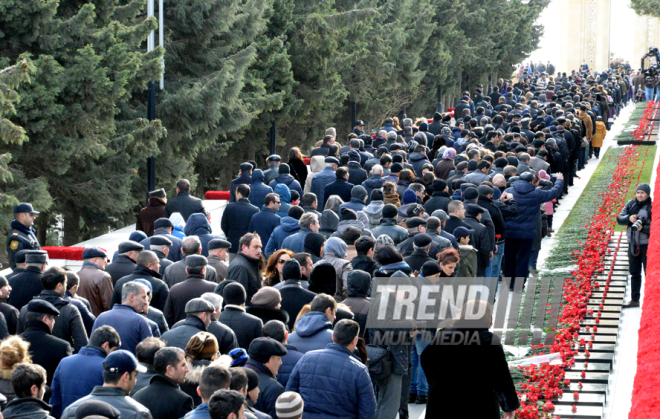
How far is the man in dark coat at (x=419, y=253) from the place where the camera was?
10.1m

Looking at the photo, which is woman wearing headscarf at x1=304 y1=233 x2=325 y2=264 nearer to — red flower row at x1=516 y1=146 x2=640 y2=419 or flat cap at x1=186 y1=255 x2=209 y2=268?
flat cap at x1=186 y1=255 x2=209 y2=268

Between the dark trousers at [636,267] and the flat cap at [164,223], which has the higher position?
the flat cap at [164,223]

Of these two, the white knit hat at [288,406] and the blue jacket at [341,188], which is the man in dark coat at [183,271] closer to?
the white knit hat at [288,406]

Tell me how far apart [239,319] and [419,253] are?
113 inches

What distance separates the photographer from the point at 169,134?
20172 millimetres

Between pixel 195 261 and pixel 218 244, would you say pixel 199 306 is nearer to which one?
pixel 195 261

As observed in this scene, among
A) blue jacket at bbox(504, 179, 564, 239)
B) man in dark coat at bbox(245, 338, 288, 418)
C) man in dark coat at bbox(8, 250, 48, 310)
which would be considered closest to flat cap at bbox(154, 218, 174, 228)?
man in dark coat at bbox(8, 250, 48, 310)

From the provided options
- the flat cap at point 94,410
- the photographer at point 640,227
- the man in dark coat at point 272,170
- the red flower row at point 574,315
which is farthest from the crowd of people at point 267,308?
the red flower row at point 574,315

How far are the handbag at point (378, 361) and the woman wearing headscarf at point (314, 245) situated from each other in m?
1.68

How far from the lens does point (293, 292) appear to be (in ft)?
28.7

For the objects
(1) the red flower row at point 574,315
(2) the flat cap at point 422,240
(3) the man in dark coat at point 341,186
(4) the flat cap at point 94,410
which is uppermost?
(4) the flat cap at point 94,410

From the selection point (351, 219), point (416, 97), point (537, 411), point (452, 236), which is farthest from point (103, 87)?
point (416, 97)

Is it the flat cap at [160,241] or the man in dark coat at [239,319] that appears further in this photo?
the flat cap at [160,241]

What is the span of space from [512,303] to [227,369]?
900cm
